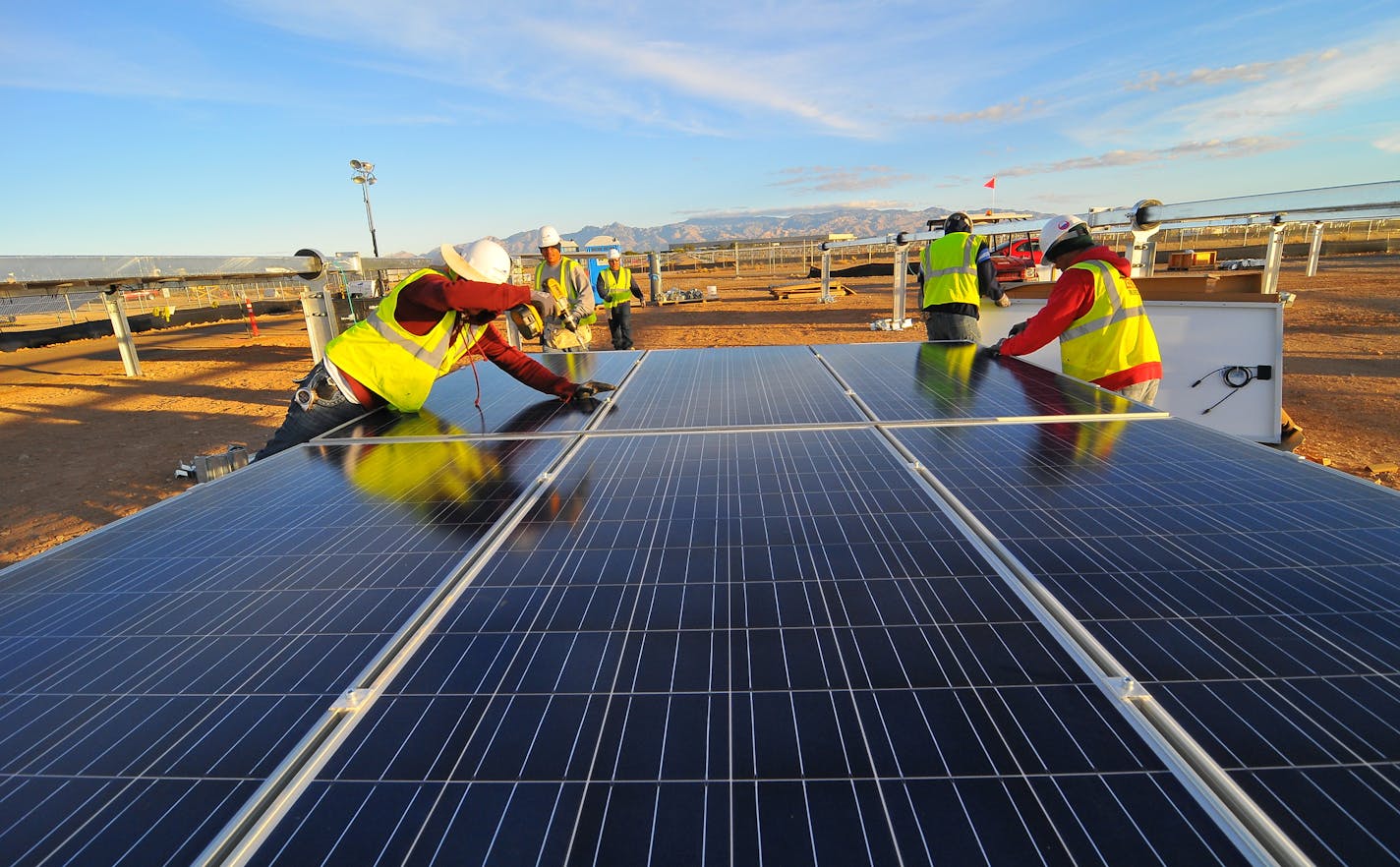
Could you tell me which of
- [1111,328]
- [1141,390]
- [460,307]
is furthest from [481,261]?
[1141,390]

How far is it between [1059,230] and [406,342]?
4.92 m

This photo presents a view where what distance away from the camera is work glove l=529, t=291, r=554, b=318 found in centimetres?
418

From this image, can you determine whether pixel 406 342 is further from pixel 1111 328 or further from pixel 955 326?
pixel 955 326

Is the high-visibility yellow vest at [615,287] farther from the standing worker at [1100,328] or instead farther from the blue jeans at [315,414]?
the standing worker at [1100,328]

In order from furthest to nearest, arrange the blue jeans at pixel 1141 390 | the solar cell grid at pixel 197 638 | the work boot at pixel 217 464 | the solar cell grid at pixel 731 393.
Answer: the blue jeans at pixel 1141 390, the work boot at pixel 217 464, the solar cell grid at pixel 731 393, the solar cell grid at pixel 197 638

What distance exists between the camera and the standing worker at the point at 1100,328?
435 cm

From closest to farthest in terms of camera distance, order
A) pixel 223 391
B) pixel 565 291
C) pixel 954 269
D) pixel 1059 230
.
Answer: pixel 1059 230
pixel 954 269
pixel 565 291
pixel 223 391

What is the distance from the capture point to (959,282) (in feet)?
23.6

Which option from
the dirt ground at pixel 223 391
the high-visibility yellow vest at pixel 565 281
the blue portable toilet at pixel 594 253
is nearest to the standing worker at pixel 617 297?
the high-visibility yellow vest at pixel 565 281

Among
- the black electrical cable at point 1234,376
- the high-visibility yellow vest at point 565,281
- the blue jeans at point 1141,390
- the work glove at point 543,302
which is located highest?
the high-visibility yellow vest at point 565,281

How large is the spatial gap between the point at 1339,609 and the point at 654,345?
1455 cm

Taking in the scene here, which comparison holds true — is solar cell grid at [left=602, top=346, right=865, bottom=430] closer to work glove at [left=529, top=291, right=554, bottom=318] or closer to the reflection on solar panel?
work glove at [left=529, top=291, right=554, bottom=318]

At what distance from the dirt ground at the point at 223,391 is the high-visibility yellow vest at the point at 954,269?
3.94m

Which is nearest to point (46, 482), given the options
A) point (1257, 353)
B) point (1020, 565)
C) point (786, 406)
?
point (786, 406)
